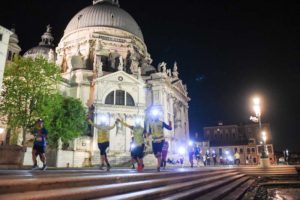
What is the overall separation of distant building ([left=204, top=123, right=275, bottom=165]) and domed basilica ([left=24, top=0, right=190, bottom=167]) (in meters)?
26.1

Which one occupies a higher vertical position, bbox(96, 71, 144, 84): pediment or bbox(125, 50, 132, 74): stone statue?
bbox(125, 50, 132, 74): stone statue

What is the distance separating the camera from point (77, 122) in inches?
1221

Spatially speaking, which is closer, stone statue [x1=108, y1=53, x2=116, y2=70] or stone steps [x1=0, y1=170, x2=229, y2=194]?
stone steps [x1=0, y1=170, x2=229, y2=194]

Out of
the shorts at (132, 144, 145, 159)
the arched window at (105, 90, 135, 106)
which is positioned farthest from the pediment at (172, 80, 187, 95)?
the shorts at (132, 144, 145, 159)

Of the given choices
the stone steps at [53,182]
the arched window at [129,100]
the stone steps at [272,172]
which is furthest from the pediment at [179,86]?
the stone steps at [53,182]

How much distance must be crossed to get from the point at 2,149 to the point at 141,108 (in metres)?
27.5

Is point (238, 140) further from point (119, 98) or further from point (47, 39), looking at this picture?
point (47, 39)

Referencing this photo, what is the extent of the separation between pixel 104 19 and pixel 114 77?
59.7 ft

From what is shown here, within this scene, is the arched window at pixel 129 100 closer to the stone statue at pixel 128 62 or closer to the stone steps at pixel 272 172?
the stone statue at pixel 128 62

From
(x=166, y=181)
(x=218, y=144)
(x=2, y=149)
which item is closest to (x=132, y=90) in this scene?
(x=2, y=149)

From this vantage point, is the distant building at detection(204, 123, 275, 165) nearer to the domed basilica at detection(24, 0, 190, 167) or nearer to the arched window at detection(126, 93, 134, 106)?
the domed basilica at detection(24, 0, 190, 167)

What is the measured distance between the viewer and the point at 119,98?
129 ft

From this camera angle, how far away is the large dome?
168ft

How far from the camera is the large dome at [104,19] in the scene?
51344mm
